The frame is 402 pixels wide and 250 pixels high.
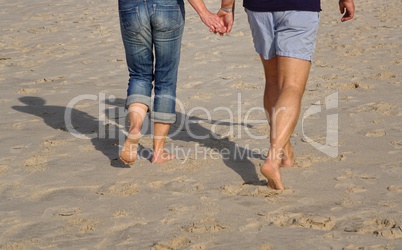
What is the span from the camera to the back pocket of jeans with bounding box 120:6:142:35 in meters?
4.85

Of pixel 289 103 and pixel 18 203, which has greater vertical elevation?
pixel 289 103

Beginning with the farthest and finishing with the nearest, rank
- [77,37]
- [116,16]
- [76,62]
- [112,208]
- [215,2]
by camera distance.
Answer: [215,2] → [116,16] → [77,37] → [76,62] → [112,208]

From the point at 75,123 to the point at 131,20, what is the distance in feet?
A: 5.94

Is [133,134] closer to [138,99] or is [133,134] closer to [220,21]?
[138,99]

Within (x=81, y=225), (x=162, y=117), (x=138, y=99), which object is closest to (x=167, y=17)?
(x=138, y=99)

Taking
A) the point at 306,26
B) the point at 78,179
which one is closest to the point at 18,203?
the point at 78,179

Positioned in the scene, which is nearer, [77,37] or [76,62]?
[76,62]

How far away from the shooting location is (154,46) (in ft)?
16.4

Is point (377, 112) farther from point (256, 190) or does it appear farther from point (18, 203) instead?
point (18, 203)

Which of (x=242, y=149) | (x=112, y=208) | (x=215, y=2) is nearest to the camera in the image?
(x=112, y=208)

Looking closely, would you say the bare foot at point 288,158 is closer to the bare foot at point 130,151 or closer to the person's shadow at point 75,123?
the bare foot at point 130,151

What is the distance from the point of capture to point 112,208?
14.2 feet

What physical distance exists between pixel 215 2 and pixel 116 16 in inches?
79.9

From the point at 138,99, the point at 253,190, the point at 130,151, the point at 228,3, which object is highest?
the point at 228,3
